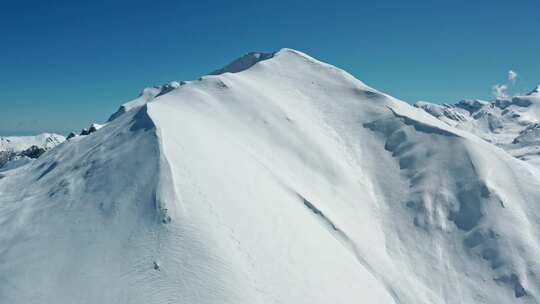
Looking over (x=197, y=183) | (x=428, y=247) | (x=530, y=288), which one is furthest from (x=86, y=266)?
(x=530, y=288)

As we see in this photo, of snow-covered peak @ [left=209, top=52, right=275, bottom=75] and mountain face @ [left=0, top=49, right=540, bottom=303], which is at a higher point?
snow-covered peak @ [left=209, top=52, right=275, bottom=75]

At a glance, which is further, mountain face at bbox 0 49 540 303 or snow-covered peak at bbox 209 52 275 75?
snow-covered peak at bbox 209 52 275 75

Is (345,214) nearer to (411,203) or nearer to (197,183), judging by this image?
(411,203)

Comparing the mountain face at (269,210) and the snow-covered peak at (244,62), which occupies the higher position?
the snow-covered peak at (244,62)

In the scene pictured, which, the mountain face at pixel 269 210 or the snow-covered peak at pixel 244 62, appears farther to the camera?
the snow-covered peak at pixel 244 62

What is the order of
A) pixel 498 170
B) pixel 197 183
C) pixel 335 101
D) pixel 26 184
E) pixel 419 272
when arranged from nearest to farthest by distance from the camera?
pixel 197 183
pixel 419 272
pixel 26 184
pixel 498 170
pixel 335 101

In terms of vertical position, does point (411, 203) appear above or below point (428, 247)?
above

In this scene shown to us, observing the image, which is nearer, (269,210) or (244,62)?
(269,210)

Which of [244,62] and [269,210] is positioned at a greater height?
[244,62]
